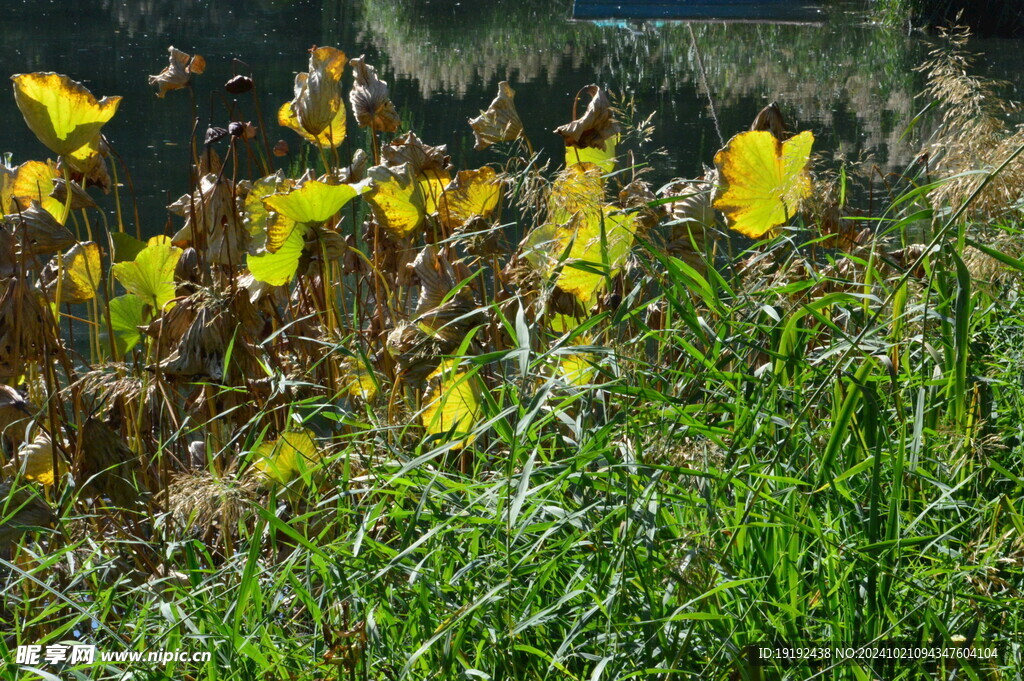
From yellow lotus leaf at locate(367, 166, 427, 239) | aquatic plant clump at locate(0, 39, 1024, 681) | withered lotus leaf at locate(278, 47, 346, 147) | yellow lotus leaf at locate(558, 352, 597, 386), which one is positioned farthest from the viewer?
withered lotus leaf at locate(278, 47, 346, 147)

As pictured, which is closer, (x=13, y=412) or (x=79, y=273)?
(x=13, y=412)

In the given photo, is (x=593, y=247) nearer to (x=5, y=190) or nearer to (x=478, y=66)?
(x=5, y=190)

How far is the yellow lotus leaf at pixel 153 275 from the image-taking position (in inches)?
54.1

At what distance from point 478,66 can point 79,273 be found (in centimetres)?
469

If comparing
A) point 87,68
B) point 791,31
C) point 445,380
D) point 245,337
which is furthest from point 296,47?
point 445,380

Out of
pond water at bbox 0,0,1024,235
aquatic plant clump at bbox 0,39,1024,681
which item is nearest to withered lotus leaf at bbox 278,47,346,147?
aquatic plant clump at bbox 0,39,1024,681

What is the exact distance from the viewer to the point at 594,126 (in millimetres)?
1529

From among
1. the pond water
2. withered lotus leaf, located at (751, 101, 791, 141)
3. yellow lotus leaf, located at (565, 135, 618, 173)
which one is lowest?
the pond water

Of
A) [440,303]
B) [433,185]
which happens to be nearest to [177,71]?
[433,185]

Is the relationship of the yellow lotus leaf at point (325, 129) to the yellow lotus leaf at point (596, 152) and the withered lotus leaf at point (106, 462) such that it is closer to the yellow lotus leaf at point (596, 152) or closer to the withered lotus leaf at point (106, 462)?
the yellow lotus leaf at point (596, 152)

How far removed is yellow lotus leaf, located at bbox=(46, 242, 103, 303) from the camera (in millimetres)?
1490

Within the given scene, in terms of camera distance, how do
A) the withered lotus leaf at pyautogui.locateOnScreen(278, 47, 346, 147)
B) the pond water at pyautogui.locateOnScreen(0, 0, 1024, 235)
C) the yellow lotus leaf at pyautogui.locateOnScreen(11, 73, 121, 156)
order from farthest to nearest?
the pond water at pyautogui.locateOnScreen(0, 0, 1024, 235) < the withered lotus leaf at pyautogui.locateOnScreen(278, 47, 346, 147) < the yellow lotus leaf at pyautogui.locateOnScreen(11, 73, 121, 156)

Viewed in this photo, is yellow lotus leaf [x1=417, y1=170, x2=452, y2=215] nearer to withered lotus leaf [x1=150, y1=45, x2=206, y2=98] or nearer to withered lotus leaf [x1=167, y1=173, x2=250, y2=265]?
withered lotus leaf [x1=167, y1=173, x2=250, y2=265]
